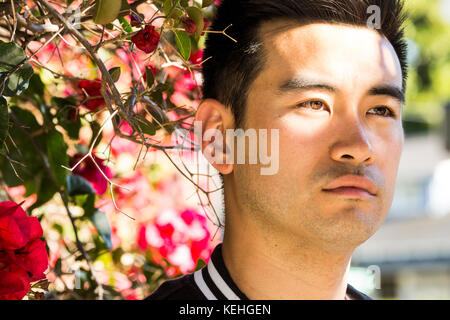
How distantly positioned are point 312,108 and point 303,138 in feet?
0.21

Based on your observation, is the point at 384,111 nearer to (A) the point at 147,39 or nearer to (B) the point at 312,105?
(B) the point at 312,105

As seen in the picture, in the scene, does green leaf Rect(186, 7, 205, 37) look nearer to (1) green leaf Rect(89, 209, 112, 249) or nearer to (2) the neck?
(2) the neck

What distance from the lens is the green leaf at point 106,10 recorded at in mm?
947

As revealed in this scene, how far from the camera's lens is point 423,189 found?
9992mm

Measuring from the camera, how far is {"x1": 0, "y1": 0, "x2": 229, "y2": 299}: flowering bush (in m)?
0.95

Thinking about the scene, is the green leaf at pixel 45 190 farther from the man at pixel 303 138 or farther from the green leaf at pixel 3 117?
the green leaf at pixel 3 117

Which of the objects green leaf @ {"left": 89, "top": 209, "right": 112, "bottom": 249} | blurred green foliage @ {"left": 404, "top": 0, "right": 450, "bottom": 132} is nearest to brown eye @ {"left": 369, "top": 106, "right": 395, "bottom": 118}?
green leaf @ {"left": 89, "top": 209, "right": 112, "bottom": 249}

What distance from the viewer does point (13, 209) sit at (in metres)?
0.89

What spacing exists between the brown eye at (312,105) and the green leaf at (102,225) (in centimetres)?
52

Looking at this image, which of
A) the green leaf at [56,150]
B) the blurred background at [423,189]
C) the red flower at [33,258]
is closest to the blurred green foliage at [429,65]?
the blurred background at [423,189]

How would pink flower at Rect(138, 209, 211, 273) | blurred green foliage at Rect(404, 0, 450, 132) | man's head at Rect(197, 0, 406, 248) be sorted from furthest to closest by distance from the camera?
1. blurred green foliage at Rect(404, 0, 450, 132)
2. pink flower at Rect(138, 209, 211, 273)
3. man's head at Rect(197, 0, 406, 248)
